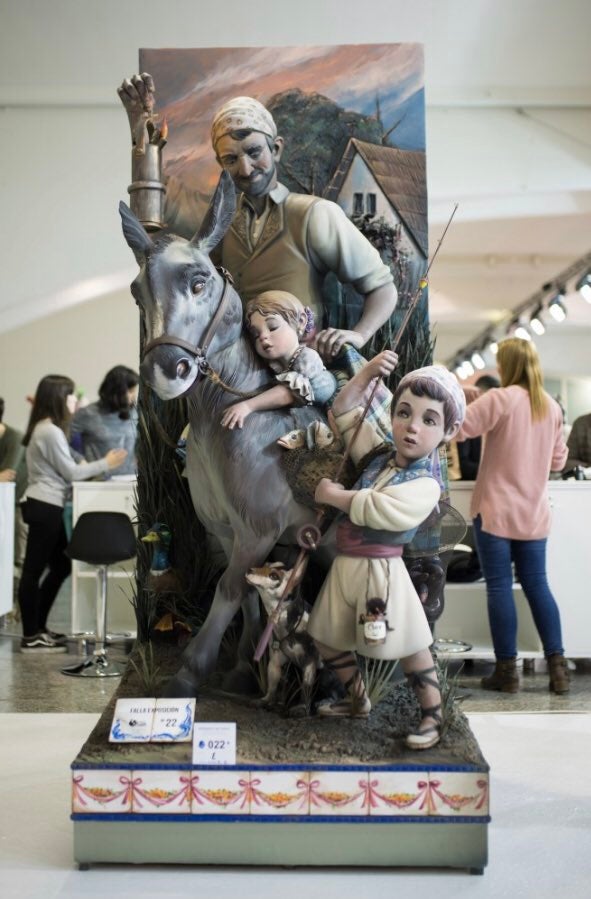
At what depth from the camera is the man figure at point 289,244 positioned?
3.06m

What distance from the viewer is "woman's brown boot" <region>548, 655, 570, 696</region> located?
16.1ft

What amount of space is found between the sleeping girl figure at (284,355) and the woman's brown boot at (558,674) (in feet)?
8.68

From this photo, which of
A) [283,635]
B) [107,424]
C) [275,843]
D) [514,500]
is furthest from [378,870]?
[107,424]

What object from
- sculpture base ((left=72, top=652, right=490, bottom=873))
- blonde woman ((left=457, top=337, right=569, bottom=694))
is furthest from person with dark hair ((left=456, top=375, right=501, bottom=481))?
sculpture base ((left=72, top=652, right=490, bottom=873))

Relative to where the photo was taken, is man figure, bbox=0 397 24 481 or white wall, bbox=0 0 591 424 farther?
man figure, bbox=0 397 24 481

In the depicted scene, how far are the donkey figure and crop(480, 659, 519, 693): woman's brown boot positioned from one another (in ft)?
7.94

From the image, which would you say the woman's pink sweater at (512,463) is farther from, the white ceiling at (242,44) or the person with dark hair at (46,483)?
the white ceiling at (242,44)

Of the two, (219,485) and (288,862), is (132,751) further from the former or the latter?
(219,485)

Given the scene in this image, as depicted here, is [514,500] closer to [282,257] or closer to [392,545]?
[282,257]

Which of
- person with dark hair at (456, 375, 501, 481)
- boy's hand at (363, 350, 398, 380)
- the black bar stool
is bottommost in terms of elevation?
the black bar stool

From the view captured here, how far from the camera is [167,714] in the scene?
2521 millimetres

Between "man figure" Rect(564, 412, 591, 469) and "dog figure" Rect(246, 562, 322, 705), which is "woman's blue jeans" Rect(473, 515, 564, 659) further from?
"dog figure" Rect(246, 562, 322, 705)

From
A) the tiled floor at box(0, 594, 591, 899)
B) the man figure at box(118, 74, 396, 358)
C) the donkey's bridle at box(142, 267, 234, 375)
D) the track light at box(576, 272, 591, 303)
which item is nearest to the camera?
the tiled floor at box(0, 594, 591, 899)

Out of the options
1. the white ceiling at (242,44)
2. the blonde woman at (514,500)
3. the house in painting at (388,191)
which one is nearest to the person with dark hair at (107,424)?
the white ceiling at (242,44)
